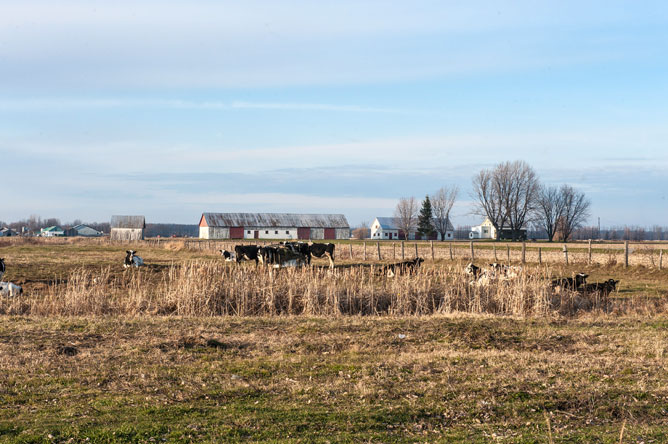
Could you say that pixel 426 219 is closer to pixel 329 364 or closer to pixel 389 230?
pixel 389 230

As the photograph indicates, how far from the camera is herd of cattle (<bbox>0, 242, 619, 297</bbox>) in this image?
19594 mm

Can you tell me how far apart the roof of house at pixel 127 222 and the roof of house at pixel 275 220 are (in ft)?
37.3

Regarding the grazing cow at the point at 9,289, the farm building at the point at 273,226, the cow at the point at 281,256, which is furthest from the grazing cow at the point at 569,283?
the farm building at the point at 273,226

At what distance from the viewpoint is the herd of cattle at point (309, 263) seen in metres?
19.6

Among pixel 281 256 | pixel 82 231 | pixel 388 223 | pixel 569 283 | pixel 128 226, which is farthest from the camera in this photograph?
pixel 82 231

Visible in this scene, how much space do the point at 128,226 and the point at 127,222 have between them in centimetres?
120

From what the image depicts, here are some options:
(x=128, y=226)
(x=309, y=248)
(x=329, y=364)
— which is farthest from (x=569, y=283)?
(x=128, y=226)

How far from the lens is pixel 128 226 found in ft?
355

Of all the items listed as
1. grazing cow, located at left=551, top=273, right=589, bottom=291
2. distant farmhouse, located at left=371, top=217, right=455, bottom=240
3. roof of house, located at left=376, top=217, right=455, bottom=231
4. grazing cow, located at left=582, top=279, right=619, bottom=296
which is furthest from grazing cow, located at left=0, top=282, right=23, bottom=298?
roof of house, located at left=376, top=217, right=455, bottom=231

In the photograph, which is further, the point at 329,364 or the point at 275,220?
the point at 275,220

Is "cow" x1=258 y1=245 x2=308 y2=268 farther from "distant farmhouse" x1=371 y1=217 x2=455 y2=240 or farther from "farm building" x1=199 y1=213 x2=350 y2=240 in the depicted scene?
"distant farmhouse" x1=371 y1=217 x2=455 y2=240

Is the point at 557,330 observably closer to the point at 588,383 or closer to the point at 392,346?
the point at 392,346

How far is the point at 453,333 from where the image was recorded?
13.0 metres

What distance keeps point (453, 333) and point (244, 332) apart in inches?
171
